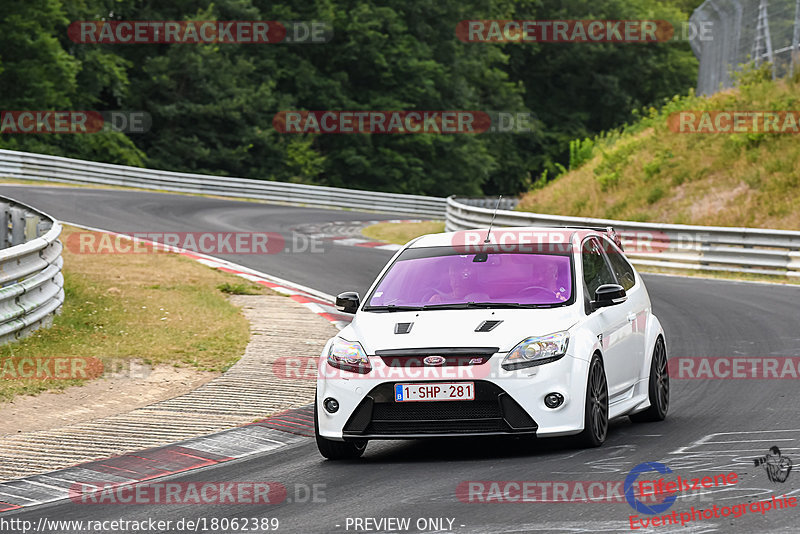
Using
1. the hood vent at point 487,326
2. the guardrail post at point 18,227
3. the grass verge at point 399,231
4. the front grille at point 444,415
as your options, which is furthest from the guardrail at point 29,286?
the grass verge at point 399,231

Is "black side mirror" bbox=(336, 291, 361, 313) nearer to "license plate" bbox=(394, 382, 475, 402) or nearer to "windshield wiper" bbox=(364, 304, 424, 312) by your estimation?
"windshield wiper" bbox=(364, 304, 424, 312)

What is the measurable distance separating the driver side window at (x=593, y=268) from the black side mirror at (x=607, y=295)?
7.4 inches

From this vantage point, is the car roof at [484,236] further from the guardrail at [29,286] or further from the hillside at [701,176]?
the hillside at [701,176]

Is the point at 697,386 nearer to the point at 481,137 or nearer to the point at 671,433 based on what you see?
the point at 671,433

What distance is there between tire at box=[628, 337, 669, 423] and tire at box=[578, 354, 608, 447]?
1139 millimetres

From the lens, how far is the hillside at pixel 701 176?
2800 cm

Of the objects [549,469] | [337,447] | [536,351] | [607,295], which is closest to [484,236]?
[607,295]

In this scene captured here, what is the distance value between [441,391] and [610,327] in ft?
5.50

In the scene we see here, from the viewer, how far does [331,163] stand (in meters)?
60.3

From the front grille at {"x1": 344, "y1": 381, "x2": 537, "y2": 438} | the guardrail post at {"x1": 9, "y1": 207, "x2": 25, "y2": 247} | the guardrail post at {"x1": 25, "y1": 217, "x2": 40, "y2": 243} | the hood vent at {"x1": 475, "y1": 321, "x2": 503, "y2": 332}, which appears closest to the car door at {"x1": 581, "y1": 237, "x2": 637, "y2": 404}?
the hood vent at {"x1": 475, "y1": 321, "x2": 503, "y2": 332}

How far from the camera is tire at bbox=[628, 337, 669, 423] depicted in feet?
31.6

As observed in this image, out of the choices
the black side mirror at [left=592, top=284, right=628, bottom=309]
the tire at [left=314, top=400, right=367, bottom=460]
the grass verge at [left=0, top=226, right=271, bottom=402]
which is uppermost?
the black side mirror at [left=592, top=284, right=628, bottom=309]

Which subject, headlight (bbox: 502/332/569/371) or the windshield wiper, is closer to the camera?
headlight (bbox: 502/332/569/371)

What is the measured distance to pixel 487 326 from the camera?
8.24m
